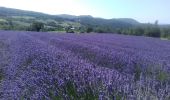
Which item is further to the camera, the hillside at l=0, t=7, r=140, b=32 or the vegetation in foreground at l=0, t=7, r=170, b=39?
the hillside at l=0, t=7, r=140, b=32

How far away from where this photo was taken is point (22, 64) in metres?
5.07

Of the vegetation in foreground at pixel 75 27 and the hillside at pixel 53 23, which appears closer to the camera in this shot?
the vegetation in foreground at pixel 75 27

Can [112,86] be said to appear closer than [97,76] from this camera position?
Yes

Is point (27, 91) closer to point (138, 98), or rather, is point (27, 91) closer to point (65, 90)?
point (65, 90)

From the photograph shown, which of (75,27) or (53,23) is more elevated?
(53,23)

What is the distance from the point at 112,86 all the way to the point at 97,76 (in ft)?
1.09

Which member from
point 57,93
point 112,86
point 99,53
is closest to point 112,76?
point 112,86

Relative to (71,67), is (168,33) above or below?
below

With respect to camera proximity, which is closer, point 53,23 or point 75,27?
point 75,27

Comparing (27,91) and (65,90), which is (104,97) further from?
(27,91)

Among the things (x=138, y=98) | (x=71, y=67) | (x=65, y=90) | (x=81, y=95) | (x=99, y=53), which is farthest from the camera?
(x=99, y=53)

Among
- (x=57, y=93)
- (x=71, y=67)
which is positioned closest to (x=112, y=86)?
(x=57, y=93)

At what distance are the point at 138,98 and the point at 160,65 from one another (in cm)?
283

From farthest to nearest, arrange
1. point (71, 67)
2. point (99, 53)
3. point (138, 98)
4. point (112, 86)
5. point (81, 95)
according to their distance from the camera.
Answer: point (99, 53)
point (71, 67)
point (81, 95)
point (112, 86)
point (138, 98)
